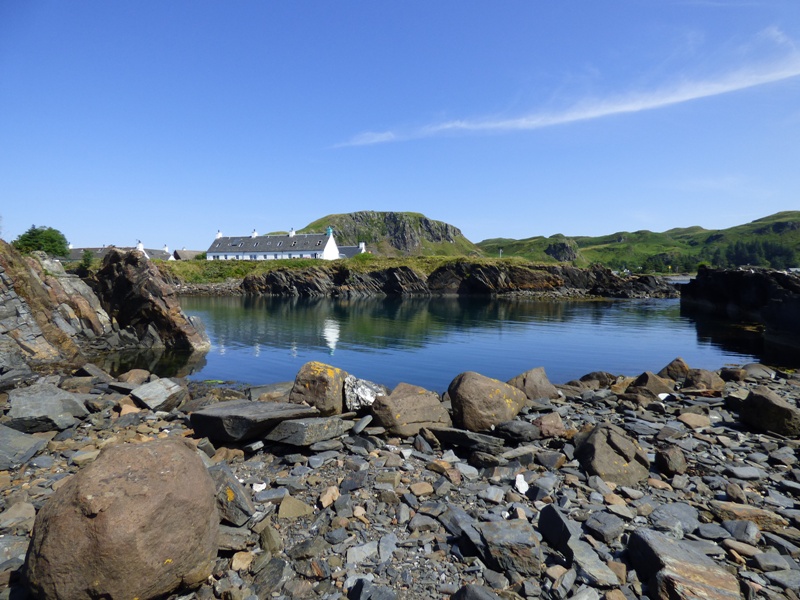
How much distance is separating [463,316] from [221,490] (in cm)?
6794

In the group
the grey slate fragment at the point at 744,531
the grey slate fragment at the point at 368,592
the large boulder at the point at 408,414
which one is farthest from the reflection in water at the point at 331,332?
the grey slate fragment at the point at 744,531

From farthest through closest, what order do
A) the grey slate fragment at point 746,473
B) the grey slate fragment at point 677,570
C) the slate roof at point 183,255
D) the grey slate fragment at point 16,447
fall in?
the slate roof at point 183,255
the grey slate fragment at point 16,447
the grey slate fragment at point 746,473
the grey slate fragment at point 677,570

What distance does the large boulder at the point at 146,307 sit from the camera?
4041cm

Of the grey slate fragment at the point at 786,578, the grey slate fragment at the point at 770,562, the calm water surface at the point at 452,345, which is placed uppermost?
the grey slate fragment at the point at 770,562

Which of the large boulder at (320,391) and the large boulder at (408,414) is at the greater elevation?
the large boulder at (320,391)

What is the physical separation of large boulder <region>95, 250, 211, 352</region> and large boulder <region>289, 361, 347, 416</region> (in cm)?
2951

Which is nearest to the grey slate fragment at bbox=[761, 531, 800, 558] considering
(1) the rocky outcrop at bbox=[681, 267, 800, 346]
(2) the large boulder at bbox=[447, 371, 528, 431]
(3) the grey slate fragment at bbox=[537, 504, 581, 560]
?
(3) the grey slate fragment at bbox=[537, 504, 581, 560]

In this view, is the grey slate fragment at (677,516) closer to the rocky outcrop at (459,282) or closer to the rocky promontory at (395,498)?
the rocky promontory at (395,498)

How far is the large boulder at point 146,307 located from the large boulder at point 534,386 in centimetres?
3095

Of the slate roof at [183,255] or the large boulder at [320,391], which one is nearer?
the large boulder at [320,391]

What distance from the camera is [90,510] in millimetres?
6082

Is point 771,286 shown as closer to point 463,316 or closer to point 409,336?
point 463,316

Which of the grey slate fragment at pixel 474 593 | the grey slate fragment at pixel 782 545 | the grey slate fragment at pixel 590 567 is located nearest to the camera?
the grey slate fragment at pixel 474 593

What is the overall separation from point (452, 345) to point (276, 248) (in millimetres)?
148911
